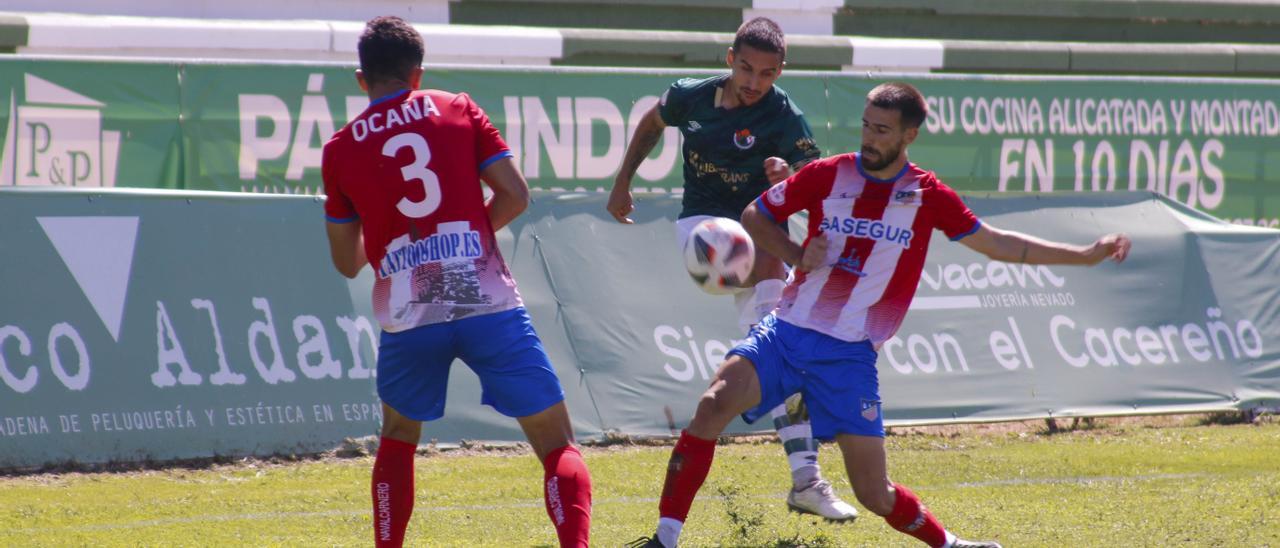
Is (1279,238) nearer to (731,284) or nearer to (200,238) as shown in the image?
(731,284)

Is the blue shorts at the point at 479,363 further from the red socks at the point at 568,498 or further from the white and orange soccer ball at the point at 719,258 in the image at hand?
the white and orange soccer ball at the point at 719,258

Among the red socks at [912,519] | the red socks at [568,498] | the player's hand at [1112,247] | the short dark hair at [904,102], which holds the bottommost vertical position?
the red socks at [912,519]

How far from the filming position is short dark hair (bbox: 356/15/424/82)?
463 centimetres

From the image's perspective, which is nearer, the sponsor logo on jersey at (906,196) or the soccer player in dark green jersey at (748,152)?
the sponsor logo on jersey at (906,196)

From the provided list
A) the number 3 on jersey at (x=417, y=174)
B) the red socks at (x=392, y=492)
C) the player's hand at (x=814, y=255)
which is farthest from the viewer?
the player's hand at (x=814, y=255)

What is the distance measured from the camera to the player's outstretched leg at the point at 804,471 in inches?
241

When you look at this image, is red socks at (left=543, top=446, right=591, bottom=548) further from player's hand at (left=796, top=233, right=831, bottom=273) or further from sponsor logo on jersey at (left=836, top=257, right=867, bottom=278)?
sponsor logo on jersey at (left=836, top=257, right=867, bottom=278)

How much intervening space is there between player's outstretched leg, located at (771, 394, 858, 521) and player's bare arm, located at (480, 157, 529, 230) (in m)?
1.92

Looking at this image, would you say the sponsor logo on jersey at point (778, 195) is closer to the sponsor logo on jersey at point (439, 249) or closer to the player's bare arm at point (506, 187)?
the player's bare arm at point (506, 187)

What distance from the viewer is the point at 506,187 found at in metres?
→ 4.66

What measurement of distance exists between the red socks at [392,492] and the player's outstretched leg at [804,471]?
1.84m

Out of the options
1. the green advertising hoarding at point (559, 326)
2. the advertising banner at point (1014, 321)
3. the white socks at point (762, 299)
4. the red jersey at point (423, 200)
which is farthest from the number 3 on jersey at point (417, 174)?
the advertising banner at point (1014, 321)

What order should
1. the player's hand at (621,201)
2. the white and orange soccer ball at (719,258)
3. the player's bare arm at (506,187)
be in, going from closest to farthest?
the player's bare arm at (506,187) → the white and orange soccer ball at (719,258) → the player's hand at (621,201)

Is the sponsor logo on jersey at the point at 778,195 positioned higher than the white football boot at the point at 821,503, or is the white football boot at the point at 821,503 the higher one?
the sponsor logo on jersey at the point at 778,195
